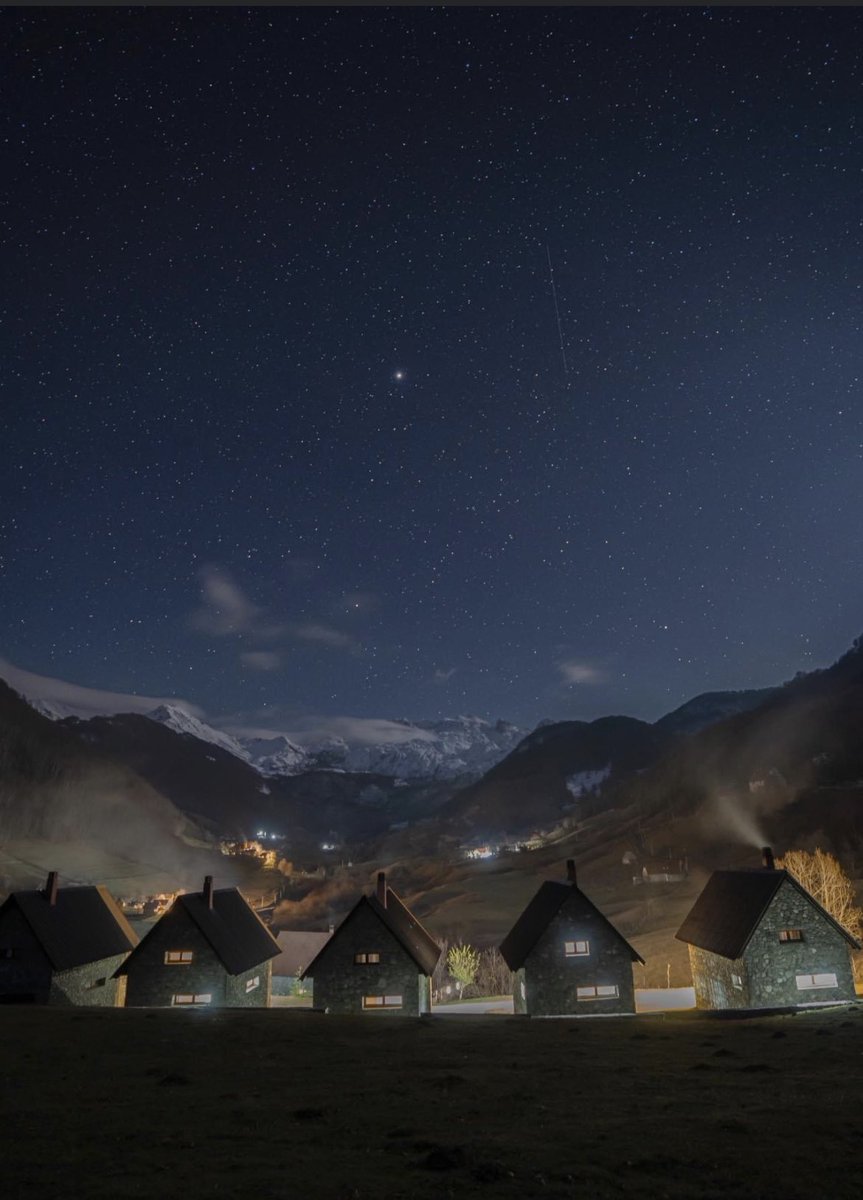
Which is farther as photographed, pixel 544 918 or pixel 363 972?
pixel 544 918

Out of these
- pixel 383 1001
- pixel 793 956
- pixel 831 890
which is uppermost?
pixel 831 890

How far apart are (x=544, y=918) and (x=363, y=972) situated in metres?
13.8

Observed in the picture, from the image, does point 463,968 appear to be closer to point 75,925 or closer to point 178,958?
point 178,958

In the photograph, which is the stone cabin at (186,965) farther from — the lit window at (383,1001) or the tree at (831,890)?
the tree at (831,890)

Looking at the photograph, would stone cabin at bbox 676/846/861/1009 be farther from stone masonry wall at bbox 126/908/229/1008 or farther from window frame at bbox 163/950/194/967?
window frame at bbox 163/950/194/967

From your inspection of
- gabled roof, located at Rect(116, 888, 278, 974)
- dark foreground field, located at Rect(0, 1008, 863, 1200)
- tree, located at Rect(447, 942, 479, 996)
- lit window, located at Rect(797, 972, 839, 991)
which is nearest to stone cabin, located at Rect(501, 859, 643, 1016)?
lit window, located at Rect(797, 972, 839, 991)

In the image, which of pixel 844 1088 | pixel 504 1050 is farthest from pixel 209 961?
pixel 844 1088

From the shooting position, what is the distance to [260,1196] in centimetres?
1322

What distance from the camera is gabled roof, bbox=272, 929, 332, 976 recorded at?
3406 inches

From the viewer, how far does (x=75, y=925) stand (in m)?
57.4

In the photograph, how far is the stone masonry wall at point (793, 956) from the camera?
50.0 m

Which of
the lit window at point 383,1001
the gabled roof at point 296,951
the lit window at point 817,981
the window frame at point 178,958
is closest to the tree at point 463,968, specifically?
the gabled roof at point 296,951

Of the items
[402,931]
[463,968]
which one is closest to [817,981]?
[402,931]

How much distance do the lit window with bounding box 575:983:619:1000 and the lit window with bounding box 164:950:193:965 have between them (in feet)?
92.1
